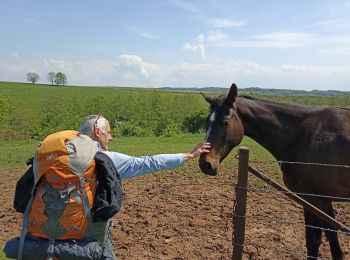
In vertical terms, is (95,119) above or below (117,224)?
above

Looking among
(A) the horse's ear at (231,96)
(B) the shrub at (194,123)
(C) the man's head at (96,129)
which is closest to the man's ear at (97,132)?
(C) the man's head at (96,129)

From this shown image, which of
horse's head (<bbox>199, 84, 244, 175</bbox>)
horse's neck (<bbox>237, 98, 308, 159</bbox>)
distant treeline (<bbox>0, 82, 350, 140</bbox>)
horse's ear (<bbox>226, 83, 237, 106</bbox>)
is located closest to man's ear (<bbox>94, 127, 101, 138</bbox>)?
horse's head (<bbox>199, 84, 244, 175</bbox>)

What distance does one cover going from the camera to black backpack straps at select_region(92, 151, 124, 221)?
250cm

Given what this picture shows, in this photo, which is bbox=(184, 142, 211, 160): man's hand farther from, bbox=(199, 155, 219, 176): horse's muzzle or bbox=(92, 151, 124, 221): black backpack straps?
bbox=(92, 151, 124, 221): black backpack straps

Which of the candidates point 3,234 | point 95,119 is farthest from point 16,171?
point 95,119

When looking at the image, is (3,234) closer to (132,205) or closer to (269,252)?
(132,205)

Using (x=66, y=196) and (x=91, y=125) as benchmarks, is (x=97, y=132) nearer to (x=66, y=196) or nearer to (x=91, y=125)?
(x=91, y=125)

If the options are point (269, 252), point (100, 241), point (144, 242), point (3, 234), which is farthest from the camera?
point (3, 234)

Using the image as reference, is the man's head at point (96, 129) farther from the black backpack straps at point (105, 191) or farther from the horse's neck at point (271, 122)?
the horse's neck at point (271, 122)

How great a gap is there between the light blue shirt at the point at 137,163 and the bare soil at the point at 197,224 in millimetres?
1390

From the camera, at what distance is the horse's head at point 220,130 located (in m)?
3.87

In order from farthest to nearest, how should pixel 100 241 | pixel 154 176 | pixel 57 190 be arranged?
1. pixel 154 176
2. pixel 100 241
3. pixel 57 190

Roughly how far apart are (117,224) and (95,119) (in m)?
3.89

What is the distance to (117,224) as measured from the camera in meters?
6.33
